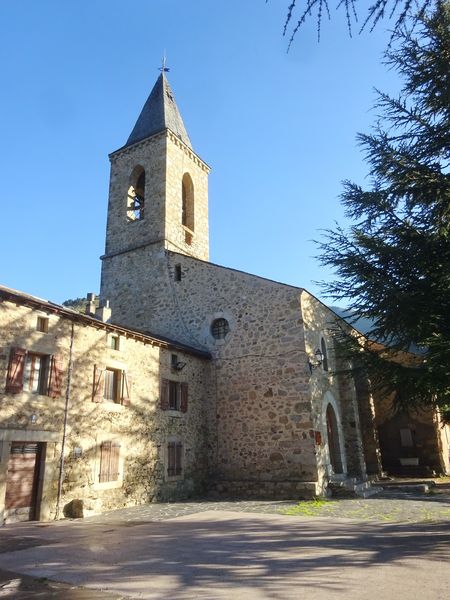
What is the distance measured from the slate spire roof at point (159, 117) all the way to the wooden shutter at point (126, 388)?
11627 mm

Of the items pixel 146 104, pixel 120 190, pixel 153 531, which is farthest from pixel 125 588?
pixel 146 104

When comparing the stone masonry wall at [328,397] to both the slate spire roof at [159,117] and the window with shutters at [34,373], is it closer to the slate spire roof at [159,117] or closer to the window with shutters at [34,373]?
the window with shutters at [34,373]

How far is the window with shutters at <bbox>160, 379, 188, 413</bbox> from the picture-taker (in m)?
12.5

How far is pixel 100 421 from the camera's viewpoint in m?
10.1

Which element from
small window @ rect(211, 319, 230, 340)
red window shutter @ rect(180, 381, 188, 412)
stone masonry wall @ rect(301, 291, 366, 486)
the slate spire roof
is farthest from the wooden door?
the slate spire roof

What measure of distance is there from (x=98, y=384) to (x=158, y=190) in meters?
9.75

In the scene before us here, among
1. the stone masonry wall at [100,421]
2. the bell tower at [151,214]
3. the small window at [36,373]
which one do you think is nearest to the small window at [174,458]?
the stone masonry wall at [100,421]

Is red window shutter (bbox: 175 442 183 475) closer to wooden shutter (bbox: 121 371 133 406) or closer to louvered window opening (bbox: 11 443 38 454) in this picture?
wooden shutter (bbox: 121 371 133 406)

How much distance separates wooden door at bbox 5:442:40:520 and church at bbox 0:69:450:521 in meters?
0.02

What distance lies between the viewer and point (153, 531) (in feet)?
23.3

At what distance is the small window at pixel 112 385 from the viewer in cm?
1062

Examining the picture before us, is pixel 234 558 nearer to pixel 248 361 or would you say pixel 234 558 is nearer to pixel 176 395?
pixel 176 395

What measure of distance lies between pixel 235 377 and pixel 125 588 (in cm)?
966

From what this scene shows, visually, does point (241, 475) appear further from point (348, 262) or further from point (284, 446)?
point (348, 262)
